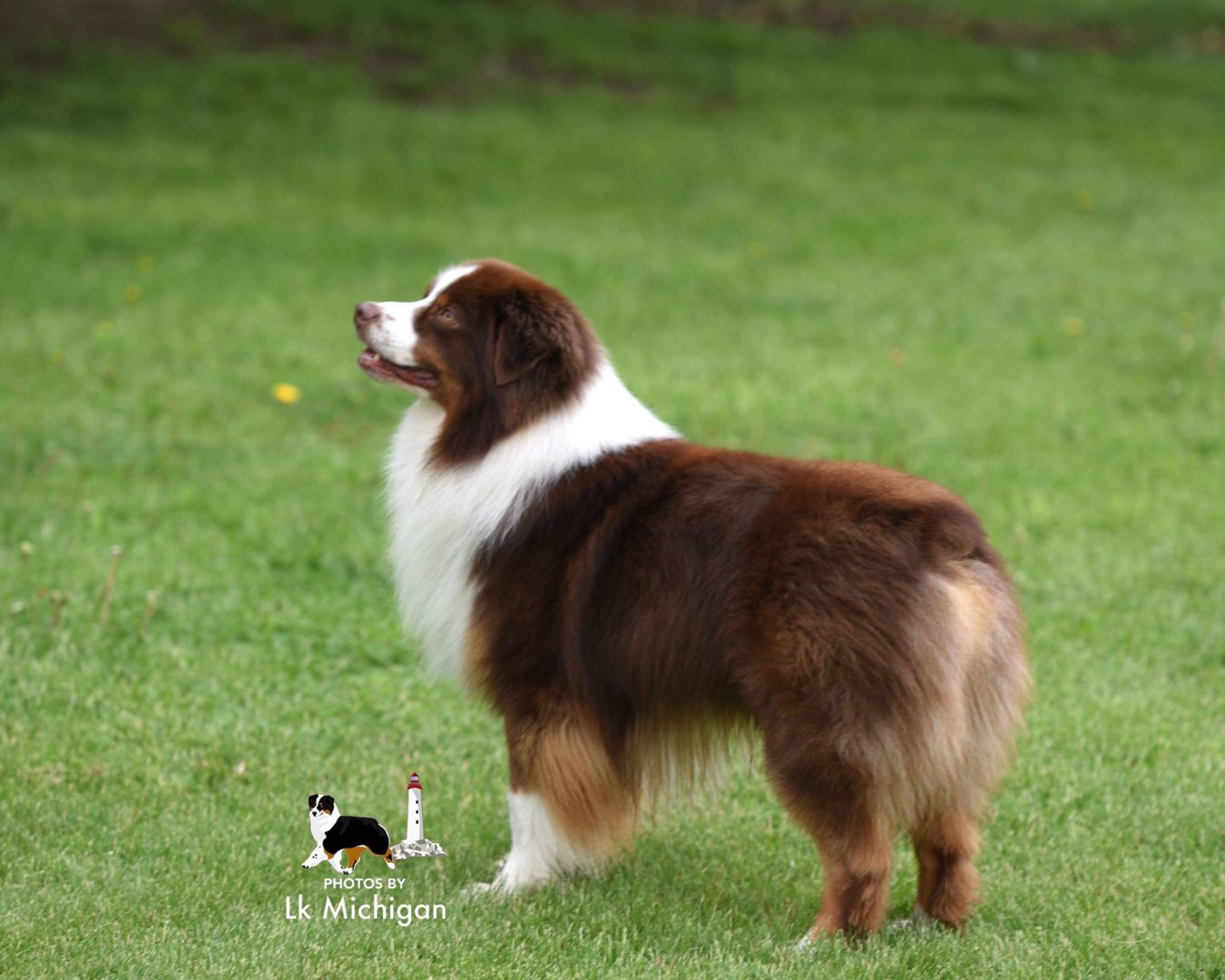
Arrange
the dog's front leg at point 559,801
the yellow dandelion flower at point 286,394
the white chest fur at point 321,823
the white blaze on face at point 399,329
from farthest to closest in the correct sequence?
1. the yellow dandelion flower at point 286,394
2. the white blaze on face at point 399,329
3. the dog's front leg at point 559,801
4. the white chest fur at point 321,823

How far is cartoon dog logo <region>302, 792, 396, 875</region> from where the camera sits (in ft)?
13.6

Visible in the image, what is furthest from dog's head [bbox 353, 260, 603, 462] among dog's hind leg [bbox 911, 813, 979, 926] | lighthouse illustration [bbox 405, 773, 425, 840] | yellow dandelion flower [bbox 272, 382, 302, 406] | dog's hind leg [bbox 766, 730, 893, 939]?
yellow dandelion flower [bbox 272, 382, 302, 406]

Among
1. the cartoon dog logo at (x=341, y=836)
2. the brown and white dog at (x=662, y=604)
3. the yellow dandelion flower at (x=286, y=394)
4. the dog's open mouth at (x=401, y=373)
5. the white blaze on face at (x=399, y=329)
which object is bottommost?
the cartoon dog logo at (x=341, y=836)

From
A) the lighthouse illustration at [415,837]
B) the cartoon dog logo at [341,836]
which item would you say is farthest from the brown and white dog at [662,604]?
the cartoon dog logo at [341,836]

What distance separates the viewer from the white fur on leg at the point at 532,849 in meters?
4.46

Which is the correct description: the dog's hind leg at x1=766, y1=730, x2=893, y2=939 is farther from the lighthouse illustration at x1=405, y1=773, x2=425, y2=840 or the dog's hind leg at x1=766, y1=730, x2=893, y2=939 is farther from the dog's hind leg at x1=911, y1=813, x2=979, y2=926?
the lighthouse illustration at x1=405, y1=773, x2=425, y2=840

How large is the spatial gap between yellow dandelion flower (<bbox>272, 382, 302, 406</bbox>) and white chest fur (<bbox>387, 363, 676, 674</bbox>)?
4.14m

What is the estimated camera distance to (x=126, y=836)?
4.76 m

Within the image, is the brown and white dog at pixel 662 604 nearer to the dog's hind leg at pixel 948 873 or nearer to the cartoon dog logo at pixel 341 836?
the dog's hind leg at pixel 948 873

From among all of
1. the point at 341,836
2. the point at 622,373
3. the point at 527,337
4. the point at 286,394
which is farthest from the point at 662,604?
the point at 622,373

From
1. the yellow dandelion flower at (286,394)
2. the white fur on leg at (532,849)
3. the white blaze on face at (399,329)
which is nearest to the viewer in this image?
the white fur on leg at (532,849)

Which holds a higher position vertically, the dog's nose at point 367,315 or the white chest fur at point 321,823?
the dog's nose at point 367,315

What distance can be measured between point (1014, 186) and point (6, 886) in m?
12.0

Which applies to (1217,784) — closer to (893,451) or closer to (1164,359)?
(893,451)
